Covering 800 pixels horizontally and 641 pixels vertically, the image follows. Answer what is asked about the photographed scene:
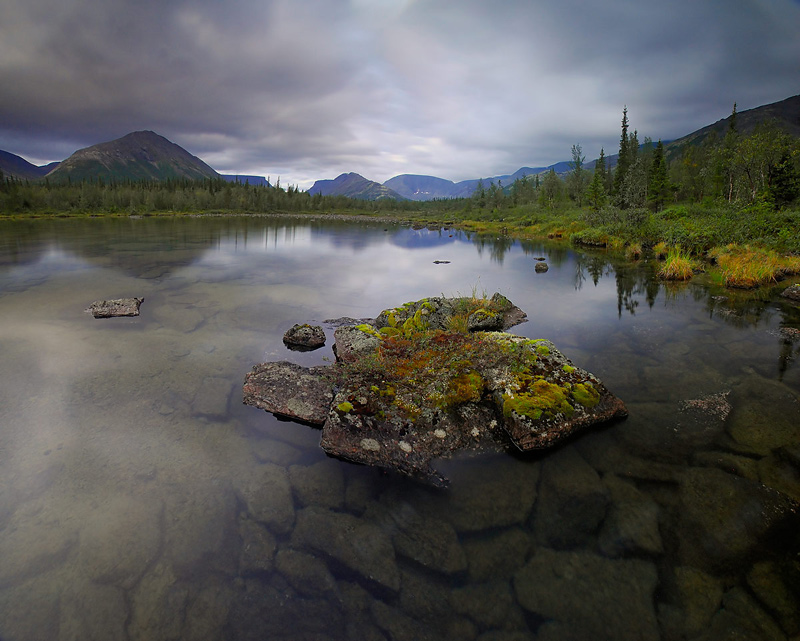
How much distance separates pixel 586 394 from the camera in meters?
7.09

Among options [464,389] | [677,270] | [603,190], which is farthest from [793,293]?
[603,190]

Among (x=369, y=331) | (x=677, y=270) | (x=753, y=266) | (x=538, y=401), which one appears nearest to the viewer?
(x=538, y=401)

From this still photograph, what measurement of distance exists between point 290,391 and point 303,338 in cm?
341

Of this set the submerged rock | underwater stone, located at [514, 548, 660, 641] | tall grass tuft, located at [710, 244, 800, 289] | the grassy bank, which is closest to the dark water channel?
underwater stone, located at [514, 548, 660, 641]

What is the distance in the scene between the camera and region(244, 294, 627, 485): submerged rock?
6.27m

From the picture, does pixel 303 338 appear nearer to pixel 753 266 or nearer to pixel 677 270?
pixel 677 270

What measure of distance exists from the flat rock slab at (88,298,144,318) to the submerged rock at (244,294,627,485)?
8717mm

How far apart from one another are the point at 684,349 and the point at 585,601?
948cm

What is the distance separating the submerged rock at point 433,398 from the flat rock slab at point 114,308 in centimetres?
872

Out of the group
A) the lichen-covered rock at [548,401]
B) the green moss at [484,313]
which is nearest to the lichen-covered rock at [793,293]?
the green moss at [484,313]

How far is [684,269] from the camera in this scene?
20.6 metres

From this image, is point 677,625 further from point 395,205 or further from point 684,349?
point 395,205

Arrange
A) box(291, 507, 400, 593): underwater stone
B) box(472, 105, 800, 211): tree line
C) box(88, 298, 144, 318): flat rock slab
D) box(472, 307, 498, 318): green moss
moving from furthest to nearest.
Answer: box(472, 105, 800, 211): tree line → box(88, 298, 144, 318): flat rock slab → box(472, 307, 498, 318): green moss → box(291, 507, 400, 593): underwater stone

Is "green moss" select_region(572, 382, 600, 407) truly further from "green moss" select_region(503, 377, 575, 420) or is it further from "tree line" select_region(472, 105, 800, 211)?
"tree line" select_region(472, 105, 800, 211)
